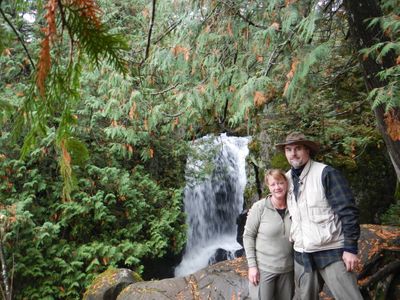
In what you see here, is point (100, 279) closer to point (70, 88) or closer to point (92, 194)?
point (92, 194)

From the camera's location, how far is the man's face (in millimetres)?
3115

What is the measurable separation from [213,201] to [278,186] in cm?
863

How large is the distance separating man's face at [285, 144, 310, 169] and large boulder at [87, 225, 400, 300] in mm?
2422

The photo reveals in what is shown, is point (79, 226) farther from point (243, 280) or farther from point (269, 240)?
point (269, 240)

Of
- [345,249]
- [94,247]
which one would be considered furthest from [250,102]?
[94,247]

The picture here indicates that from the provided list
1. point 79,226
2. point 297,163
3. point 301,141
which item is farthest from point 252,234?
point 79,226

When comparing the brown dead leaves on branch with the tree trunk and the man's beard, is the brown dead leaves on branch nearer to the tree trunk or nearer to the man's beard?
the man's beard

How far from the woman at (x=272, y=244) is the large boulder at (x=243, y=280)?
6.21 feet

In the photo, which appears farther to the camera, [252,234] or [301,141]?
[252,234]

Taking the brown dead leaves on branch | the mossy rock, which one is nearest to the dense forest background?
the brown dead leaves on branch

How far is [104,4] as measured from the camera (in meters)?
8.71

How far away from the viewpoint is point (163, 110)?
6355 millimetres

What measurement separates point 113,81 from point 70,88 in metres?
4.06

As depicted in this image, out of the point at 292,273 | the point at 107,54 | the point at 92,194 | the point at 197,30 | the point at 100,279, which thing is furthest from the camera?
the point at 92,194
